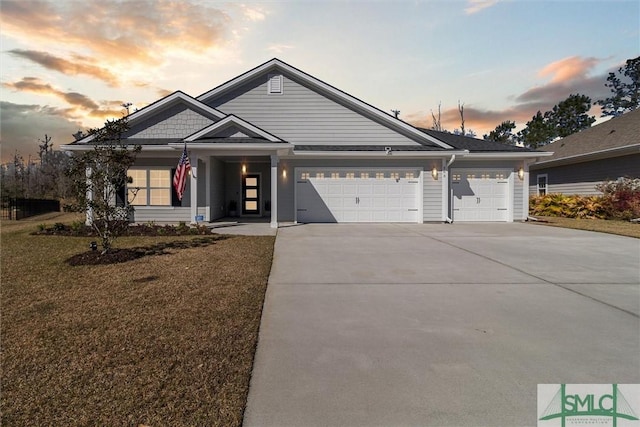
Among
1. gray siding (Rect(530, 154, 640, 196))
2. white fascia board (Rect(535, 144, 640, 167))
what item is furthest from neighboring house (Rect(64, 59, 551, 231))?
gray siding (Rect(530, 154, 640, 196))

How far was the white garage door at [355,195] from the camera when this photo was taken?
555 inches

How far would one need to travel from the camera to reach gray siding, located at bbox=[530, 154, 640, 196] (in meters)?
16.3

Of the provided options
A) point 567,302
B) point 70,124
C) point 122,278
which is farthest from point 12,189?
point 567,302

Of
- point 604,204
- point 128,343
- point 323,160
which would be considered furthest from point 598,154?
point 128,343

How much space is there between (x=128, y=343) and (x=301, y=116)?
1332cm

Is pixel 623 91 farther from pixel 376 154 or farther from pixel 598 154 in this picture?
pixel 376 154

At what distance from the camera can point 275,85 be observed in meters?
14.9

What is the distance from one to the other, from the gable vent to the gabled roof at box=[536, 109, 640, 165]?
1720 centimetres

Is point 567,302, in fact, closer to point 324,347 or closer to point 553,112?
point 324,347

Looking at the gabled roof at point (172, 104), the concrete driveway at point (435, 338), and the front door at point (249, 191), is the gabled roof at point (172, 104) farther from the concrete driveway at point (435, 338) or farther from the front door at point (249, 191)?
the concrete driveway at point (435, 338)

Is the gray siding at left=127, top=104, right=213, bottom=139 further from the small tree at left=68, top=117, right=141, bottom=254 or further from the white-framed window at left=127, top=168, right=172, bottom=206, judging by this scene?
the small tree at left=68, top=117, right=141, bottom=254

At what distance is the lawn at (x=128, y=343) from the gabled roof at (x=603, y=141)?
19954mm

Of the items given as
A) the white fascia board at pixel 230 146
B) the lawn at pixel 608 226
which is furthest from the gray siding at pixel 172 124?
the lawn at pixel 608 226

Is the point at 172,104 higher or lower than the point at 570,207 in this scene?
higher
